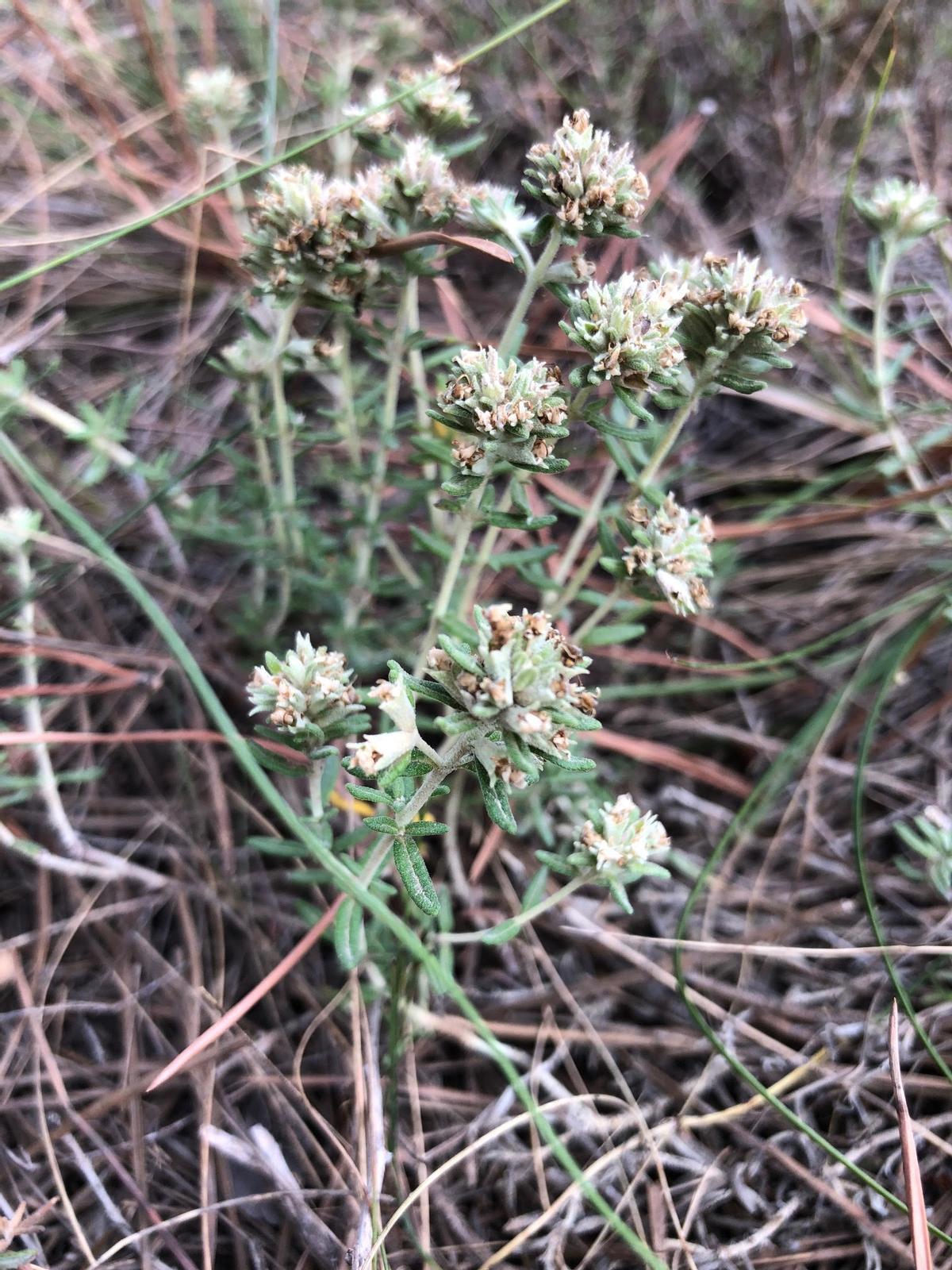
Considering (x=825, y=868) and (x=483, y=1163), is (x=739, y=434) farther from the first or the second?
(x=483, y=1163)

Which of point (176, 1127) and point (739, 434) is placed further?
point (739, 434)

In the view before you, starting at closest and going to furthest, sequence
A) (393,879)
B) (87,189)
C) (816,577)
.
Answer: (393,879), (816,577), (87,189)

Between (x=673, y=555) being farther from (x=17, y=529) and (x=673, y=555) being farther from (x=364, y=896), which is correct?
(x=17, y=529)

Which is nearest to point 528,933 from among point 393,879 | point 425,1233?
point 393,879

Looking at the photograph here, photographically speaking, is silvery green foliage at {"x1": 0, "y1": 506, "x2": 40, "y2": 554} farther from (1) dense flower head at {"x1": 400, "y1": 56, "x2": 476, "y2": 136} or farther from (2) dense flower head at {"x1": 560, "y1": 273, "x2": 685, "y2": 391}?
(2) dense flower head at {"x1": 560, "y1": 273, "x2": 685, "y2": 391}

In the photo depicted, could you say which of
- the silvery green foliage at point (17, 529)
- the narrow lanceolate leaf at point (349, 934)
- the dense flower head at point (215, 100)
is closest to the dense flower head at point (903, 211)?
the dense flower head at point (215, 100)

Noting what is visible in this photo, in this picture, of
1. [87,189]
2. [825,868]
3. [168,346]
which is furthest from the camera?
[87,189]

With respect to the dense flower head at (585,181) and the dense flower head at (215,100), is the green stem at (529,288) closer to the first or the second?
the dense flower head at (585,181)
